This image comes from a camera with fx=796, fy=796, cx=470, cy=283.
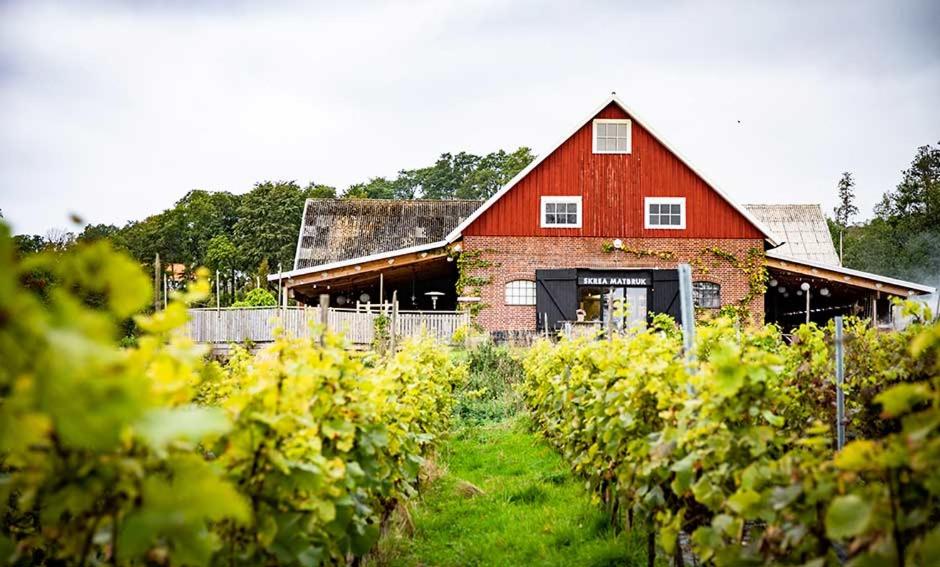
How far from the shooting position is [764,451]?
128 inches

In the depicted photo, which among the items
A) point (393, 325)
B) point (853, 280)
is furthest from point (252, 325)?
point (853, 280)

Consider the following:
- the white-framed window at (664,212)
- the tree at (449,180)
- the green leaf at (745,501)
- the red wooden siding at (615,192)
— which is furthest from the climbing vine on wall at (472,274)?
the tree at (449,180)

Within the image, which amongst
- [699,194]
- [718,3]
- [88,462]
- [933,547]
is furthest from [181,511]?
[718,3]

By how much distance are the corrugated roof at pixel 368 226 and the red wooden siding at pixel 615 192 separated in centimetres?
728

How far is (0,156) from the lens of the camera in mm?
33062

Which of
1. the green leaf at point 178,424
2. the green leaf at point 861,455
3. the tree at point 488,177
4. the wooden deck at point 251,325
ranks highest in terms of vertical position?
the tree at point 488,177

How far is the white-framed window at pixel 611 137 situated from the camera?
23641mm

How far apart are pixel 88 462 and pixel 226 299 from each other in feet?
157

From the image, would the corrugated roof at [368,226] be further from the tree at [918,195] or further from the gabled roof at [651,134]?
the tree at [918,195]

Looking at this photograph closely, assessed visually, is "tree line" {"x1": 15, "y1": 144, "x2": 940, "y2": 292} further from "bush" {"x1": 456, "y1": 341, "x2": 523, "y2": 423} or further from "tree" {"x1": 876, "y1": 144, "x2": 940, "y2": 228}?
"bush" {"x1": 456, "y1": 341, "x2": 523, "y2": 423}

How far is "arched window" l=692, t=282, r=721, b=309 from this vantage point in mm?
23484

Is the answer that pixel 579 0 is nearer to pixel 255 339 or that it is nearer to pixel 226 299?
pixel 226 299

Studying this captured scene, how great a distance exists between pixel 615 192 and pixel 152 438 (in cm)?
2296

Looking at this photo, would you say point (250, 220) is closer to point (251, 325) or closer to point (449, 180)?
point (449, 180)
